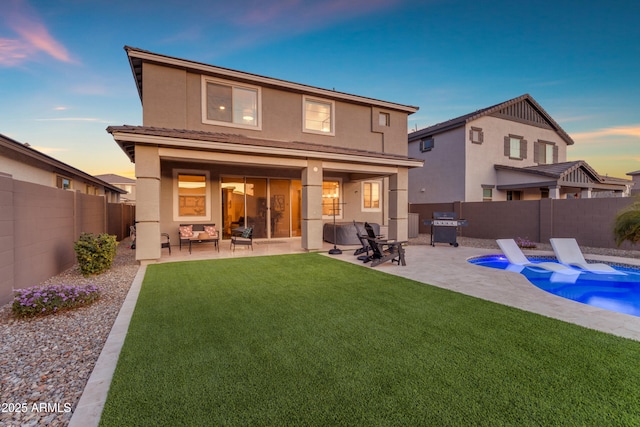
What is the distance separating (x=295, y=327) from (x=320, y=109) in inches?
412

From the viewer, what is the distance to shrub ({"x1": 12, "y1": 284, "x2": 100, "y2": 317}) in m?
3.97

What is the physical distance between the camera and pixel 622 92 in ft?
Result: 48.5

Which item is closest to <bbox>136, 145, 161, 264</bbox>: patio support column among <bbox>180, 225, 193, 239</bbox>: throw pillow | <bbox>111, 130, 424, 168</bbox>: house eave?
<bbox>111, 130, 424, 168</bbox>: house eave

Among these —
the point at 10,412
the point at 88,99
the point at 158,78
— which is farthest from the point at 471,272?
the point at 88,99

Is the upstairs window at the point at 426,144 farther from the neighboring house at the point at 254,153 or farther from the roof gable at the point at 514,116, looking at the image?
the neighboring house at the point at 254,153

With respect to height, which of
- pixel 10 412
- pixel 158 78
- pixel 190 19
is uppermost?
pixel 190 19

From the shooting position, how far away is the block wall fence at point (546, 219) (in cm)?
1026

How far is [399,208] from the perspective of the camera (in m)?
11.2

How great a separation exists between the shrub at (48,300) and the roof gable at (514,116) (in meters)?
18.0

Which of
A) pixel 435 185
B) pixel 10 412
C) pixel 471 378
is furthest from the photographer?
pixel 435 185

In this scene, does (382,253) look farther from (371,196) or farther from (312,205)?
(371,196)

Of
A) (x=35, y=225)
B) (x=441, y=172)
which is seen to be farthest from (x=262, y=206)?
(x=441, y=172)

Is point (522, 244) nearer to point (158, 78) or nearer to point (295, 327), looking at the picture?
point (295, 327)

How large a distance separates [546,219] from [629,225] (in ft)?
13.7
